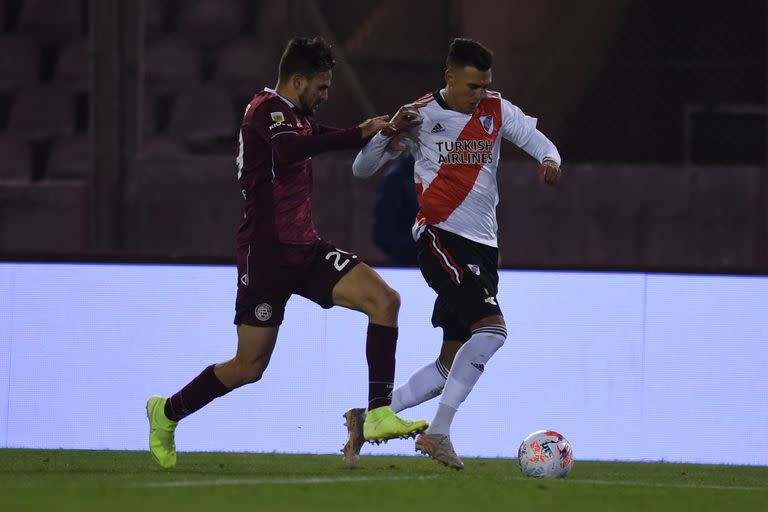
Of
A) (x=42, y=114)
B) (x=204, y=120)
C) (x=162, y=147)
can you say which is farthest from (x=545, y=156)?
(x=42, y=114)

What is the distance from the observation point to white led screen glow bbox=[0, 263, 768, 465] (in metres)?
6.57

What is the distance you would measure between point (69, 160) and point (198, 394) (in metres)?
7.00

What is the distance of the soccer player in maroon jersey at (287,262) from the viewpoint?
5.41m

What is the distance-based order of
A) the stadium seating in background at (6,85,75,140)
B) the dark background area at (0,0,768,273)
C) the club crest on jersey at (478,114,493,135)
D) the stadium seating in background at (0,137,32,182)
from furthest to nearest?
the stadium seating in background at (6,85,75,140) → the stadium seating in background at (0,137,32,182) → the dark background area at (0,0,768,273) → the club crest on jersey at (478,114,493,135)

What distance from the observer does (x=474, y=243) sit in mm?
5531

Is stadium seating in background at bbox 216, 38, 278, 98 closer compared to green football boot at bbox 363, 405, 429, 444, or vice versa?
green football boot at bbox 363, 405, 429, 444

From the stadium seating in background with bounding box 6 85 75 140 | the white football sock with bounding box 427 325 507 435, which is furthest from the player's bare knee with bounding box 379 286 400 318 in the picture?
the stadium seating in background with bounding box 6 85 75 140

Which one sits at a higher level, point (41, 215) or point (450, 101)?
point (450, 101)

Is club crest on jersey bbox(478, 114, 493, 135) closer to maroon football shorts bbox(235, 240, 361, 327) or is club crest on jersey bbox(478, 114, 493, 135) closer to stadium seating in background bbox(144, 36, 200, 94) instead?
maroon football shorts bbox(235, 240, 361, 327)

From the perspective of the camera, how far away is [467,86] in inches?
218

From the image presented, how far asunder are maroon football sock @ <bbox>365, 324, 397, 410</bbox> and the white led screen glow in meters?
1.14

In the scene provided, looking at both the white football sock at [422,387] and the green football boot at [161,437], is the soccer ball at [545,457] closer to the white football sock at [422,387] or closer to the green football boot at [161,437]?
the white football sock at [422,387]

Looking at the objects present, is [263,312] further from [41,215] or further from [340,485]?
[41,215]

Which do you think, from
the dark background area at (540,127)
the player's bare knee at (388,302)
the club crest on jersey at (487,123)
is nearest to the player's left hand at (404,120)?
the club crest on jersey at (487,123)
